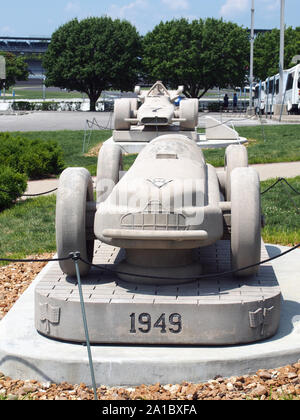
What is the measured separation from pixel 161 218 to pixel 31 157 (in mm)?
10312

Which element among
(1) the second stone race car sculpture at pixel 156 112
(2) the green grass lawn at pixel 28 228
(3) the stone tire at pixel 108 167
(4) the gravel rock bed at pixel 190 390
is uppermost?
(1) the second stone race car sculpture at pixel 156 112

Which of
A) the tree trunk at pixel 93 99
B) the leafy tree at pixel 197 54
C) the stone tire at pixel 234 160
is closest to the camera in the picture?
the stone tire at pixel 234 160

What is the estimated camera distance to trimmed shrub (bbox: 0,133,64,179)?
13.8 metres

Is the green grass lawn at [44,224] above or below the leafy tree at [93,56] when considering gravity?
below

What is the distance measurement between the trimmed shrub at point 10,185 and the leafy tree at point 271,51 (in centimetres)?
5157

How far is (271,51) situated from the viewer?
59.7 meters

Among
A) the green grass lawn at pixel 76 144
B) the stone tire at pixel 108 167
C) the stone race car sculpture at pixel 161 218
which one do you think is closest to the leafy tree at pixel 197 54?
the green grass lawn at pixel 76 144

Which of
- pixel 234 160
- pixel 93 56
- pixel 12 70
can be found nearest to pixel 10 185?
pixel 234 160

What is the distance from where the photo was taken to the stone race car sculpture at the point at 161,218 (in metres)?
4.34

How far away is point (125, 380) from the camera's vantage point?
4070 mm

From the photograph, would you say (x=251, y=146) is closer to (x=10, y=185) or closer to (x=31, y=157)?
(x=31, y=157)

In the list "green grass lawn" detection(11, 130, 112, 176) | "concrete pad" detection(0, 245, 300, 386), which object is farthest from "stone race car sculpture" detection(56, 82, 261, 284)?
"green grass lawn" detection(11, 130, 112, 176)

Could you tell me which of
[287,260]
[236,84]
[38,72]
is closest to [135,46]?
[236,84]

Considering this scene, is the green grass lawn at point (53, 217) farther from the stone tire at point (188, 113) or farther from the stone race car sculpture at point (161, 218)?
the stone race car sculpture at point (161, 218)
